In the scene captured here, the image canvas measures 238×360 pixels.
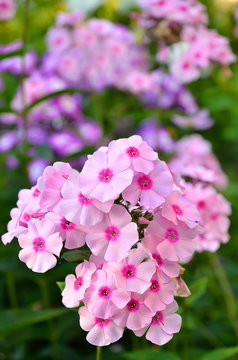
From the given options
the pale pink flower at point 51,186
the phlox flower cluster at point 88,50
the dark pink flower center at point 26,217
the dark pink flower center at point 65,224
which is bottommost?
the phlox flower cluster at point 88,50

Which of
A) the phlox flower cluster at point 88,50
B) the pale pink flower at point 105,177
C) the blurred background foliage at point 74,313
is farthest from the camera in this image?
Answer: the phlox flower cluster at point 88,50

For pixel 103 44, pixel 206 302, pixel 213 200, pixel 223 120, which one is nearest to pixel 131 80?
pixel 103 44

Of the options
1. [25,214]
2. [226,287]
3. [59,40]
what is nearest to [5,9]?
[59,40]

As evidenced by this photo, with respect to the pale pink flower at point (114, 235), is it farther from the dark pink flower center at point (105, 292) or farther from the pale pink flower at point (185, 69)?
the pale pink flower at point (185, 69)

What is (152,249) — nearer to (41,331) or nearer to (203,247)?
(203,247)

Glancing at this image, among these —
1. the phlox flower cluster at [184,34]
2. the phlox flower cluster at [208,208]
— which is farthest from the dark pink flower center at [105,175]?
the phlox flower cluster at [184,34]

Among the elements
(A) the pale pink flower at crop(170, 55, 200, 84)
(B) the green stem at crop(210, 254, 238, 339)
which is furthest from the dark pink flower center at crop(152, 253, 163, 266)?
(A) the pale pink flower at crop(170, 55, 200, 84)

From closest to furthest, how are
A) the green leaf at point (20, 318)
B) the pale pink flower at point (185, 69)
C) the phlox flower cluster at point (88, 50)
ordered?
1. the green leaf at point (20, 318)
2. the pale pink flower at point (185, 69)
3. the phlox flower cluster at point (88, 50)

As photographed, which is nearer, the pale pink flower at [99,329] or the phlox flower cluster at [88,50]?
the pale pink flower at [99,329]
